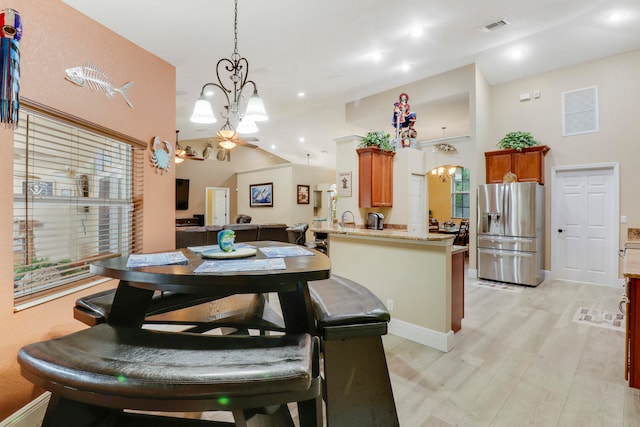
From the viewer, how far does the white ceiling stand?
3188 millimetres

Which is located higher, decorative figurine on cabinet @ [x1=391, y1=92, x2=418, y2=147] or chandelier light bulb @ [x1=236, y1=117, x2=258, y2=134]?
decorative figurine on cabinet @ [x1=391, y1=92, x2=418, y2=147]

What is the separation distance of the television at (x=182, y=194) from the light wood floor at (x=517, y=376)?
950 cm

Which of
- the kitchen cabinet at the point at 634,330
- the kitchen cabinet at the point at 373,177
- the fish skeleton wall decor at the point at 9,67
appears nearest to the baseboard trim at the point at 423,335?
the kitchen cabinet at the point at 634,330

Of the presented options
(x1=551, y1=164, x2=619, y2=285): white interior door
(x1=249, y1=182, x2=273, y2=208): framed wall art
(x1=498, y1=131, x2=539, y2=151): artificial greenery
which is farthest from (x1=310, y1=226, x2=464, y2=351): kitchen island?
(x1=249, y1=182, x2=273, y2=208): framed wall art

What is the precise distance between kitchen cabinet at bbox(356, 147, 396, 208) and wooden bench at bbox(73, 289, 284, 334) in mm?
3604

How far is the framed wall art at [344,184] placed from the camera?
5535mm

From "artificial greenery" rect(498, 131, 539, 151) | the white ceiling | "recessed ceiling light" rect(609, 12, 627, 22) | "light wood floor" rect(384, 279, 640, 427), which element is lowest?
"light wood floor" rect(384, 279, 640, 427)

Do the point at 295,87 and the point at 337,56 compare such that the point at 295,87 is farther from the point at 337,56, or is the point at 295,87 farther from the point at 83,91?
the point at 83,91

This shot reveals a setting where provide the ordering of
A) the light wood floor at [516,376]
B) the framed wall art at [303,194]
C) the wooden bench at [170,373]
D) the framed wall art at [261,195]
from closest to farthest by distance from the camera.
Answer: the wooden bench at [170,373], the light wood floor at [516,376], the framed wall art at [303,194], the framed wall art at [261,195]

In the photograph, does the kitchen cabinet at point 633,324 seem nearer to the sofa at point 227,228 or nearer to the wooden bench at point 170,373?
the wooden bench at point 170,373

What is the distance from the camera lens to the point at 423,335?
2836 millimetres

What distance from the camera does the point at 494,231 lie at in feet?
17.5

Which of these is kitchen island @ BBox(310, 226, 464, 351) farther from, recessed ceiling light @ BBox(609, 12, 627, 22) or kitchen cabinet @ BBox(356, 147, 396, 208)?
recessed ceiling light @ BBox(609, 12, 627, 22)

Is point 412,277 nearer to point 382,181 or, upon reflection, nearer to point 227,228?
point 382,181
